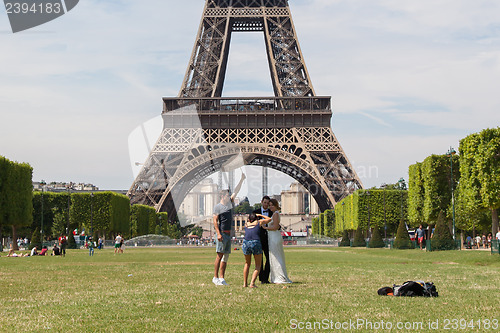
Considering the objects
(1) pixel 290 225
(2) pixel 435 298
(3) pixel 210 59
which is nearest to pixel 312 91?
(3) pixel 210 59

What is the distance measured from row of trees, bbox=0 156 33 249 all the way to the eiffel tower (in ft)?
56.6

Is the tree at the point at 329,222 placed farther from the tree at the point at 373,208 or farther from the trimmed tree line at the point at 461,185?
the trimmed tree line at the point at 461,185

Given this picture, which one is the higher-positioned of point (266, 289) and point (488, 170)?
point (488, 170)

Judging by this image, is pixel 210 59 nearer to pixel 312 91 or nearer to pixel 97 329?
pixel 312 91

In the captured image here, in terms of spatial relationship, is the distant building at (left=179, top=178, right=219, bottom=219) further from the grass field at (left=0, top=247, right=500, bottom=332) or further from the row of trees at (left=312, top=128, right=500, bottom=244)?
the grass field at (left=0, top=247, right=500, bottom=332)

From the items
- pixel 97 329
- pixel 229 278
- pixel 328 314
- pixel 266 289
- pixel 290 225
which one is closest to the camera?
pixel 97 329

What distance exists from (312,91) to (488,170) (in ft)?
105

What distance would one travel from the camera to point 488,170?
31.1 metres

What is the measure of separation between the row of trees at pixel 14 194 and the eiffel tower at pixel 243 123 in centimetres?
1724

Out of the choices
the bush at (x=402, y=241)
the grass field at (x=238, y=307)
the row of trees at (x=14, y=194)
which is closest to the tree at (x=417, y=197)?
the bush at (x=402, y=241)

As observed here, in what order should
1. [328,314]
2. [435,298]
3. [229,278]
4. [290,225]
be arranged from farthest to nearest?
1. [290,225]
2. [229,278]
3. [435,298]
4. [328,314]

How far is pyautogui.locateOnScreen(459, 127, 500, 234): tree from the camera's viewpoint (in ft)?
100

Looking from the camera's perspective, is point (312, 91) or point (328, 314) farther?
point (312, 91)

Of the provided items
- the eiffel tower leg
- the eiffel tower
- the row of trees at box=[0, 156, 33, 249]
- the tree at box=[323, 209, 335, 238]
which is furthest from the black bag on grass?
the tree at box=[323, 209, 335, 238]
